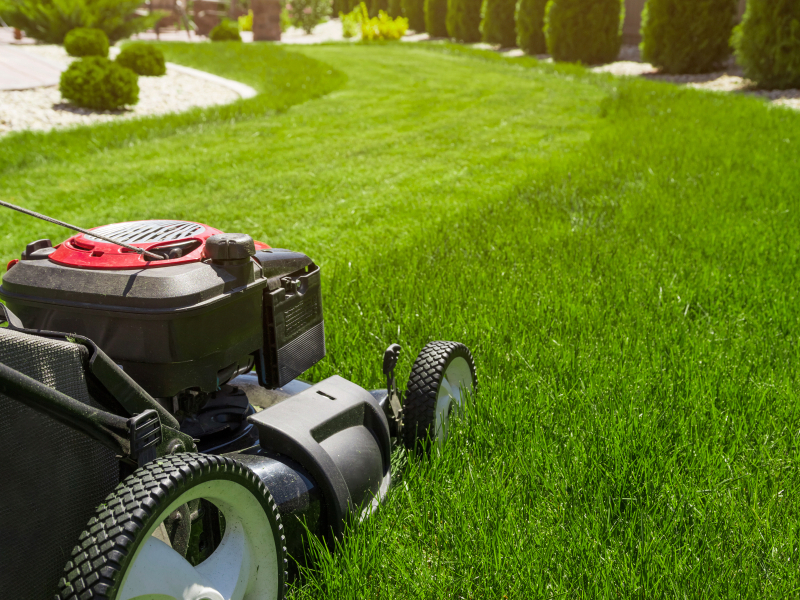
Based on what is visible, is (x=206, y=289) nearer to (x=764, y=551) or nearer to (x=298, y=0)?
(x=764, y=551)

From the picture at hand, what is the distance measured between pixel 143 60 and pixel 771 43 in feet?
31.6

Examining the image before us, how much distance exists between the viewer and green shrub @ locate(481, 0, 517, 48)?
64.6ft

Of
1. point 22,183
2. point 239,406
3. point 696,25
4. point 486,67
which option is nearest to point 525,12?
point 486,67

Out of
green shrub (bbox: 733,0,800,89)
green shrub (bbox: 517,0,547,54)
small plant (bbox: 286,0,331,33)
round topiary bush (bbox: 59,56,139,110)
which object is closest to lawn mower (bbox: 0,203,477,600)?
round topiary bush (bbox: 59,56,139,110)

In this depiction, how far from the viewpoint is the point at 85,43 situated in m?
12.3

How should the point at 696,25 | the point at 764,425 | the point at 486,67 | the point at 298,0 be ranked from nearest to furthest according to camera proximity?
the point at 764,425 < the point at 696,25 < the point at 486,67 < the point at 298,0

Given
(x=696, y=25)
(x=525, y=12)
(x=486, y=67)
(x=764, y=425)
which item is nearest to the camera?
(x=764, y=425)

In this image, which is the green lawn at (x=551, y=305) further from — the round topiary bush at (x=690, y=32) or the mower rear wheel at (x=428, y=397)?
the round topiary bush at (x=690, y=32)

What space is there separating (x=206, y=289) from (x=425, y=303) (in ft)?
5.46

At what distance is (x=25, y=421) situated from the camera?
3.86 ft

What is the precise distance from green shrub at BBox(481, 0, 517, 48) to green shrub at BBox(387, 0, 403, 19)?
A: 906cm

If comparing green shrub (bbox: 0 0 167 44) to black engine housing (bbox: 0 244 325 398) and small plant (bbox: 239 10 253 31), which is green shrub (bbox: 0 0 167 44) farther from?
black engine housing (bbox: 0 244 325 398)

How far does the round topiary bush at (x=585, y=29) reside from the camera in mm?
15734

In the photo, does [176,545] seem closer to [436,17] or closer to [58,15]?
[58,15]
